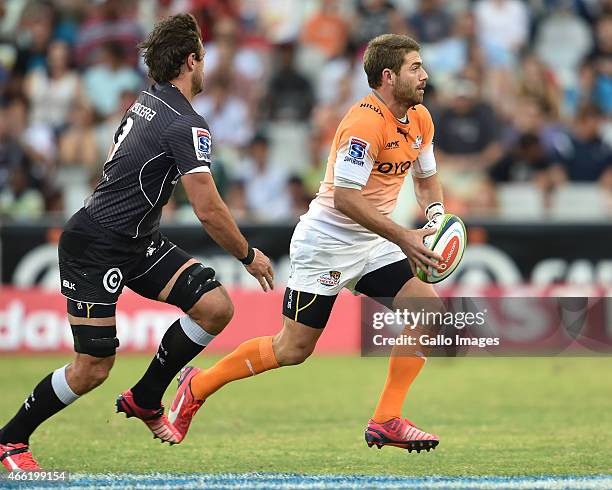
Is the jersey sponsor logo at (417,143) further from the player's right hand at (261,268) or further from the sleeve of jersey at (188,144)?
the sleeve of jersey at (188,144)

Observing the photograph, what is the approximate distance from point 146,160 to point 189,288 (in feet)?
2.88

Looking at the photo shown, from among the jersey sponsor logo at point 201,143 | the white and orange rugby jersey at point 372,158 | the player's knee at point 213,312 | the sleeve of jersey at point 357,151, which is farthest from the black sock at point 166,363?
the sleeve of jersey at point 357,151

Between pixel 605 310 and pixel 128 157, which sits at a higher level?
pixel 128 157

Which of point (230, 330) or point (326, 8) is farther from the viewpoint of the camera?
point (326, 8)

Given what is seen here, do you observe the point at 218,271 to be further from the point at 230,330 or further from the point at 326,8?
the point at 326,8

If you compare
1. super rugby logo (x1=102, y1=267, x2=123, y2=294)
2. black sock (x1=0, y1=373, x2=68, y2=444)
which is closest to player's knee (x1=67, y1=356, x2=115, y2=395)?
black sock (x1=0, y1=373, x2=68, y2=444)

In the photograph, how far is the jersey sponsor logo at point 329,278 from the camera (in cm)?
777

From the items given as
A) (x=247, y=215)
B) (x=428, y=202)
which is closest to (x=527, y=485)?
(x=428, y=202)

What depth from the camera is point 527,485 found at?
22.2 ft

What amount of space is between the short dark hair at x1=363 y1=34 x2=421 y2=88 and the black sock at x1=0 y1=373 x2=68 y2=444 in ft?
8.92

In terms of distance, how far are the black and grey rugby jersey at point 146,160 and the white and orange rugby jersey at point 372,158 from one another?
887mm

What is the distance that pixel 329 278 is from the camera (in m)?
7.77

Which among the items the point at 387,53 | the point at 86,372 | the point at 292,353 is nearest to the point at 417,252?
the point at 292,353

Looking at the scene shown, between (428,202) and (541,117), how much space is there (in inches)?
340
